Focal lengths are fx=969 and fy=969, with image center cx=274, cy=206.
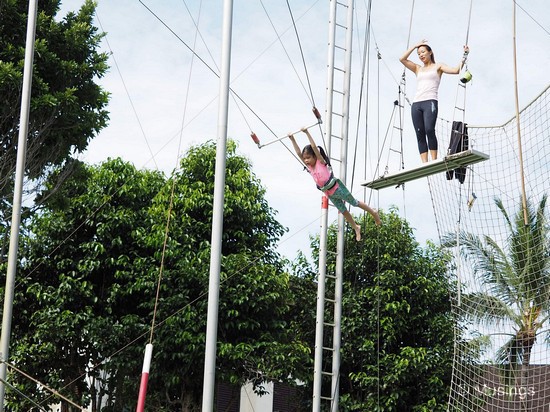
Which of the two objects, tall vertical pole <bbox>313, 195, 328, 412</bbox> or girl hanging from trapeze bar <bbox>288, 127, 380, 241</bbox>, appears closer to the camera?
girl hanging from trapeze bar <bbox>288, 127, 380, 241</bbox>

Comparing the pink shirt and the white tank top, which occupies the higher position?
the white tank top

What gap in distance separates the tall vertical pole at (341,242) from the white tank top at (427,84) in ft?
8.46

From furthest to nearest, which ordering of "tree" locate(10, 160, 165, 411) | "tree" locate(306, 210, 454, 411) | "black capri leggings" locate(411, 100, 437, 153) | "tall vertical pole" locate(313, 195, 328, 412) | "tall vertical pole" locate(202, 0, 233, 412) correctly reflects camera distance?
"tree" locate(306, 210, 454, 411) → "tree" locate(10, 160, 165, 411) → "tall vertical pole" locate(313, 195, 328, 412) → "black capri leggings" locate(411, 100, 437, 153) → "tall vertical pole" locate(202, 0, 233, 412)

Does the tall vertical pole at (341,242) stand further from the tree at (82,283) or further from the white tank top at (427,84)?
the tree at (82,283)

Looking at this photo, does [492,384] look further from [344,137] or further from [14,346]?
[14,346]

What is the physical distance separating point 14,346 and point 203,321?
9.46 ft

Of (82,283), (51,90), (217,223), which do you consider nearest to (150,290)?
(82,283)

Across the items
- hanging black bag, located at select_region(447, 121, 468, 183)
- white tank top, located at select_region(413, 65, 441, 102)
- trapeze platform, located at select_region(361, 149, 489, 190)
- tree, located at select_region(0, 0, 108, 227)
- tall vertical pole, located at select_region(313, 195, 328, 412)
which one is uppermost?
tree, located at select_region(0, 0, 108, 227)

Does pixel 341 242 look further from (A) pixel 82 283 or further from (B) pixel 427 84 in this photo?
(A) pixel 82 283

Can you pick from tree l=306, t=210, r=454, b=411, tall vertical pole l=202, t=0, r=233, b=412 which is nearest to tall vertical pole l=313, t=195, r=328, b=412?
tall vertical pole l=202, t=0, r=233, b=412

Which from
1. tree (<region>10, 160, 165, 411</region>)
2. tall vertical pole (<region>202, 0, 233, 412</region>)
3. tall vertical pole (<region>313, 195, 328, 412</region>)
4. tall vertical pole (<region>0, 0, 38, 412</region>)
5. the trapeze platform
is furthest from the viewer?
tree (<region>10, 160, 165, 411</region>)

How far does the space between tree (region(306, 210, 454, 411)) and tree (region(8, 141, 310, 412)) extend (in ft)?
4.10

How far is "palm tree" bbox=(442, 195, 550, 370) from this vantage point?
1631 cm

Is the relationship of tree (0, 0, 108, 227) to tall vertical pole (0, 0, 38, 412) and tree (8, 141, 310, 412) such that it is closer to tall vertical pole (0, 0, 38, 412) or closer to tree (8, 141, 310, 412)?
tall vertical pole (0, 0, 38, 412)
